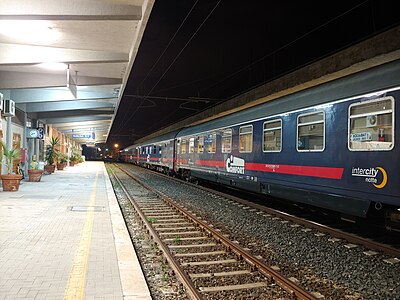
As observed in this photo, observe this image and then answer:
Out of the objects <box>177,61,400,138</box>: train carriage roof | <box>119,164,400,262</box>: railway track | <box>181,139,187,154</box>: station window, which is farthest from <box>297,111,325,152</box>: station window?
<box>181,139,187,154</box>: station window

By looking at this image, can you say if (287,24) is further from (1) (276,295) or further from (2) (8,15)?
(1) (276,295)

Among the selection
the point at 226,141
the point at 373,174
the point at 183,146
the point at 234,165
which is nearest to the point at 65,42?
the point at 226,141

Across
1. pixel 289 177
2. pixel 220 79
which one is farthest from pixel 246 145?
pixel 220 79

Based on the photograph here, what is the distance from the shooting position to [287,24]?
1091cm

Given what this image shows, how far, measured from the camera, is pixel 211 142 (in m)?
15.0

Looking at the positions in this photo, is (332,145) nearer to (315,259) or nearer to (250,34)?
(315,259)

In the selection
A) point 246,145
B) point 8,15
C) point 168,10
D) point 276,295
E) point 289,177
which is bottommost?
point 276,295

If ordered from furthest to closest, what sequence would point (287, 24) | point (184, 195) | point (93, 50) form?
point (184, 195) < point (93, 50) < point (287, 24)

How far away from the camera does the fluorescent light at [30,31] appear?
34.1 ft

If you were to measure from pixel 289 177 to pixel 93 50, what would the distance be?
7965 mm

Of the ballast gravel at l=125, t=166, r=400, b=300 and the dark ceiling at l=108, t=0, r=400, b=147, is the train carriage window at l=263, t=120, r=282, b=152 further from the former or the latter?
the dark ceiling at l=108, t=0, r=400, b=147

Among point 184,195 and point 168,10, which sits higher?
point 168,10

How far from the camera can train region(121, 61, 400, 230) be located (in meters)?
6.05

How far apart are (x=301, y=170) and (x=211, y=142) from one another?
22.7 feet
